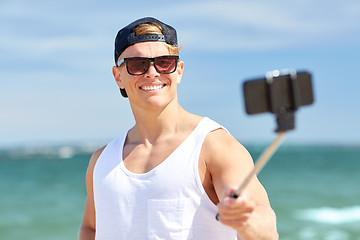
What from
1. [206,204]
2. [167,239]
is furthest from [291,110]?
[167,239]

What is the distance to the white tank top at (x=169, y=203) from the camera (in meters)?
2.42

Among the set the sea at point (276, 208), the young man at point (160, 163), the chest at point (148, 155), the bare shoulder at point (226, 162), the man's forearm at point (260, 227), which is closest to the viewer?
the man's forearm at point (260, 227)

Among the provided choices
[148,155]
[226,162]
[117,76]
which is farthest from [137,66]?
[226,162]

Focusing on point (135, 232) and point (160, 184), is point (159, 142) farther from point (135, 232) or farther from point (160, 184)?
point (135, 232)

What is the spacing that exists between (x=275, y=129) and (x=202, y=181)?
2.56 feet

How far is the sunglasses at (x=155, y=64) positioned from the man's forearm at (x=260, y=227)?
0.83 m

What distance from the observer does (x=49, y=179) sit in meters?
25.8

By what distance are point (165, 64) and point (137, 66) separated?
0.45 feet

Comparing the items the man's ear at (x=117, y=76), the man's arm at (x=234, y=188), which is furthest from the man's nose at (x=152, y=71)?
the man's arm at (x=234, y=188)

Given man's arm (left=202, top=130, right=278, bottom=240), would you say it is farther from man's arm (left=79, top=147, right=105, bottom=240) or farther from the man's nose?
man's arm (left=79, top=147, right=105, bottom=240)

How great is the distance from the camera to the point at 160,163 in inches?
100

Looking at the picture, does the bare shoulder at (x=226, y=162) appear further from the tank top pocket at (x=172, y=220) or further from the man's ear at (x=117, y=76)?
the man's ear at (x=117, y=76)

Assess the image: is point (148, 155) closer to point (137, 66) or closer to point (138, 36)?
point (137, 66)

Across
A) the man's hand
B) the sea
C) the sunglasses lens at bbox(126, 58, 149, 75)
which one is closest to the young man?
the sunglasses lens at bbox(126, 58, 149, 75)
